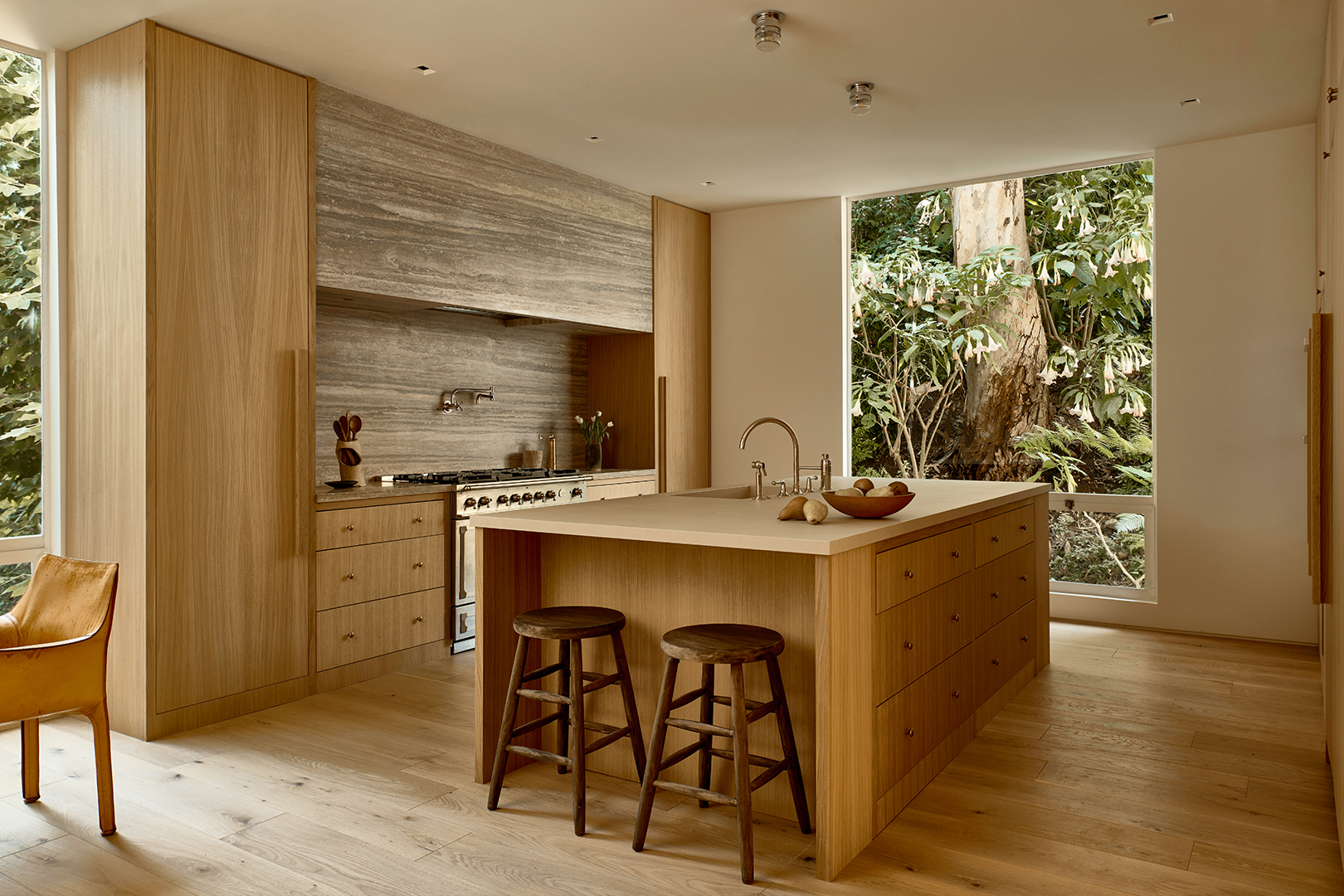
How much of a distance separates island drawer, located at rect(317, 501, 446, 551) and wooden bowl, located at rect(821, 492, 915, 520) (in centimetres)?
227

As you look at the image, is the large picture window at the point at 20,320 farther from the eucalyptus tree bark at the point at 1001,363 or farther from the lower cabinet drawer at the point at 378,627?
the eucalyptus tree bark at the point at 1001,363

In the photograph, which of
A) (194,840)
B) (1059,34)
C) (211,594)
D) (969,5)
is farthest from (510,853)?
(1059,34)

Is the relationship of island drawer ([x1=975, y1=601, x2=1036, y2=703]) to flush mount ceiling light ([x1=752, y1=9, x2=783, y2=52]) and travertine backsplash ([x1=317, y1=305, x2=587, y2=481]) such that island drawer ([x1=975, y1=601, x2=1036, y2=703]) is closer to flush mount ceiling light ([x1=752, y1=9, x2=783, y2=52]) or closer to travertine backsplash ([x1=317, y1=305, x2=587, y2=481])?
flush mount ceiling light ([x1=752, y1=9, x2=783, y2=52])

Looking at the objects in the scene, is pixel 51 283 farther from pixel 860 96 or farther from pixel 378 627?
pixel 860 96

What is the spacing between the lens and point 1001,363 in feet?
20.0

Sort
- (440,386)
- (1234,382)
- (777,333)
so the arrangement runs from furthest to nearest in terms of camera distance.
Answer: (777,333) → (440,386) → (1234,382)

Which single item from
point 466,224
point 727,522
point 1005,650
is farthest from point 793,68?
point 1005,650

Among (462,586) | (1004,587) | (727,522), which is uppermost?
(727,522)

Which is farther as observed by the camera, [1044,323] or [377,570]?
[1044,323]

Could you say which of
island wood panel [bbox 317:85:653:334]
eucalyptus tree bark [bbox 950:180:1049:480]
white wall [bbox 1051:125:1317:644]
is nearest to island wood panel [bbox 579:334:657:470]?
island wood panel [bbox 317:85:653:334]

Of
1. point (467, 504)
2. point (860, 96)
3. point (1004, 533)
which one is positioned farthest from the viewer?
point (467, 504)

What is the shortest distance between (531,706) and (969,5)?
290cm

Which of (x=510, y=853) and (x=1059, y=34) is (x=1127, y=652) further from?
(x=510, y=853)

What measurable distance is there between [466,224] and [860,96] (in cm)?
199
